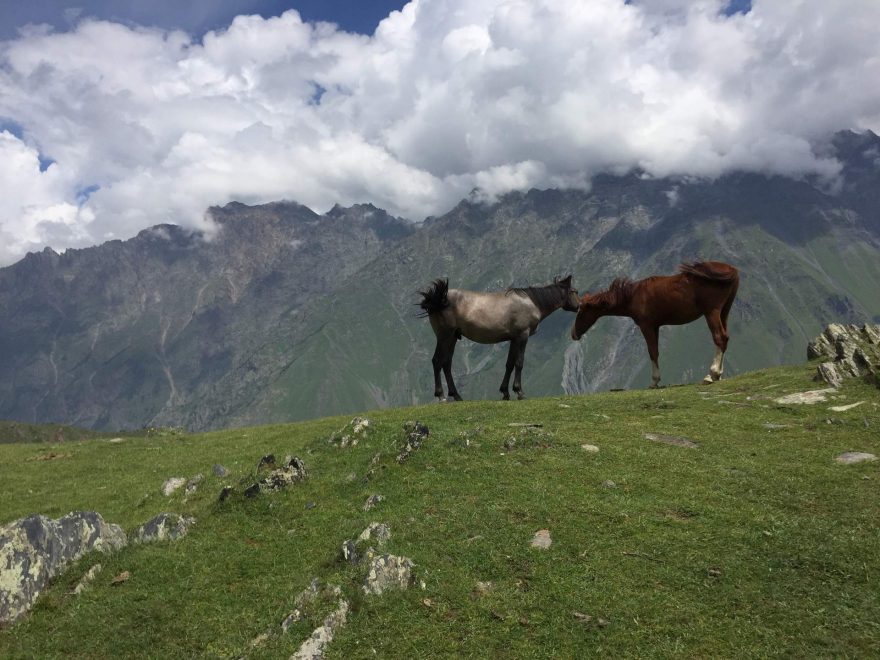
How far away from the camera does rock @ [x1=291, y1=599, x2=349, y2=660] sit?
9.51 meters

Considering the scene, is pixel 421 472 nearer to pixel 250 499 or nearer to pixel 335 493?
pixel 335 493

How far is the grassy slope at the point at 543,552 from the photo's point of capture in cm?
956

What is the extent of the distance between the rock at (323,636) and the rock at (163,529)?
570 centimetres

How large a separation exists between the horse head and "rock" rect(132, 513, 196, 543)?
67.3 ft

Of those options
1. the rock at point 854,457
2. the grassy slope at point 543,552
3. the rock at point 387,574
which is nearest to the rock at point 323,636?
the grassy slope at point 543,552

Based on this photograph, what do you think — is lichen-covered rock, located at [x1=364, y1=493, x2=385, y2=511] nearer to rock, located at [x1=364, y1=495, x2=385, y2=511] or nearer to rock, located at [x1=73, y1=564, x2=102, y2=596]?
rock, located at [x1=364, y1=495, x2=385, y2=511]

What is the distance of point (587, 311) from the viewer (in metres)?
30.0

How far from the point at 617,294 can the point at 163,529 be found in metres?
22.6

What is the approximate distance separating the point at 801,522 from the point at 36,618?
15.3 m

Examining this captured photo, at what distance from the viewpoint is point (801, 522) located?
38.9 ft

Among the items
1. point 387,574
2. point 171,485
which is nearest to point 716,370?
point 387,574

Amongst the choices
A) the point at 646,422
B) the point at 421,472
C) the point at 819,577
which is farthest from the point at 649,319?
the point at 819,577

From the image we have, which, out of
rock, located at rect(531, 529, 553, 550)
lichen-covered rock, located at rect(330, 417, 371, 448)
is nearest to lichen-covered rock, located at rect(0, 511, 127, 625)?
lichen-covered rock, located at rect(330, 417, 371, 448)

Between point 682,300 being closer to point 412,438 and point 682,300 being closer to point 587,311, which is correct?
point 587,311
